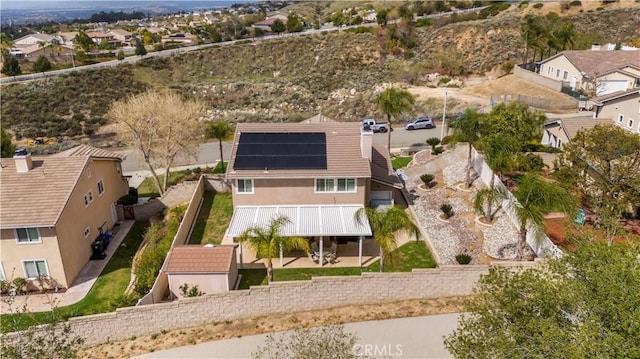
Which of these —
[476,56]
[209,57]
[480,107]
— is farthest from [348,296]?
[209,57]

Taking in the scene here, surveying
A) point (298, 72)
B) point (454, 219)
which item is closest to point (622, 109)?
point (454, 219)

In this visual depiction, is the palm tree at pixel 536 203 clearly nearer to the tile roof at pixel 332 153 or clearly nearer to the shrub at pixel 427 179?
the tile roof at pixel 332 153

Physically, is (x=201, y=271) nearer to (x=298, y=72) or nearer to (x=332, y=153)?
(x=332, y=153)

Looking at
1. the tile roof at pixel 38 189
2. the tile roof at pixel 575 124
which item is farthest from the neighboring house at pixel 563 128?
the tile roof at pixel 38 189

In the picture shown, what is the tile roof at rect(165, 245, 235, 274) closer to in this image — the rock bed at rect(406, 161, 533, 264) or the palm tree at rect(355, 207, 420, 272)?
the palm tree at rect(355, 207, 420, 272)

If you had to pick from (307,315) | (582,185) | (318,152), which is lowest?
(307,315)

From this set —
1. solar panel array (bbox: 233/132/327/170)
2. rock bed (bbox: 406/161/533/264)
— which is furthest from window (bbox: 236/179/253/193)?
rock bed (bbox: 406/161/533/264)

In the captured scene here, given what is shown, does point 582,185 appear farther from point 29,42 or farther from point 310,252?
point 29,42
